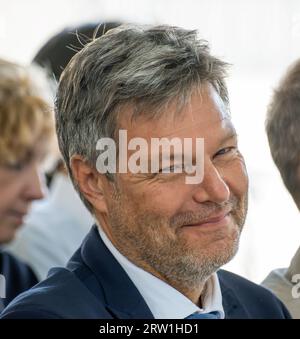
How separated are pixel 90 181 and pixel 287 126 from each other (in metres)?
0.39

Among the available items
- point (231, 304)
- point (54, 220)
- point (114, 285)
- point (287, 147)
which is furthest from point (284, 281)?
point (54, 220)

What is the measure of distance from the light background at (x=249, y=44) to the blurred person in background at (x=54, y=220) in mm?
48

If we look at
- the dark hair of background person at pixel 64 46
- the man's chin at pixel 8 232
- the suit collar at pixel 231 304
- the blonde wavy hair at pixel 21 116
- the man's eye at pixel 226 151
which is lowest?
the suit collar at pixel 231 304

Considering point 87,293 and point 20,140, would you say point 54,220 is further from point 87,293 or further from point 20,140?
point 87,293

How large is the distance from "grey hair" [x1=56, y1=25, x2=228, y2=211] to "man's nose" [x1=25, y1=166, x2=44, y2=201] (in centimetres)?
17

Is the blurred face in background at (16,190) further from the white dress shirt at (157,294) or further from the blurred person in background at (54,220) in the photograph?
the white dress shirt at (157,294)

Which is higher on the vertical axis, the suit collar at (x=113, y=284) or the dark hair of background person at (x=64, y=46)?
the dark hair of background person at (x=64, y=46)

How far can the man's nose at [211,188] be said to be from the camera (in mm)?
1103

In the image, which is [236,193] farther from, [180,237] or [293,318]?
[293,318]

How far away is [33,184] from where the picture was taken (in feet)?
4.25

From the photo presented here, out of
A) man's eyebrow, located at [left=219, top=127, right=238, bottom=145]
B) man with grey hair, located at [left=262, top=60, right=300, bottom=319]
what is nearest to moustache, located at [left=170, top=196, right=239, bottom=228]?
man's eyebrow, located at [left=219, top=127, right=238, bottom=145]

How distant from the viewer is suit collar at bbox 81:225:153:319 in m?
1.11

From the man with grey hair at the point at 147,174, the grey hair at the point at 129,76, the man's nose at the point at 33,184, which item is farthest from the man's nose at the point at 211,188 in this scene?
the man's nose at the point at 33,184

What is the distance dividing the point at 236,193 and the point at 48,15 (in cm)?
50
